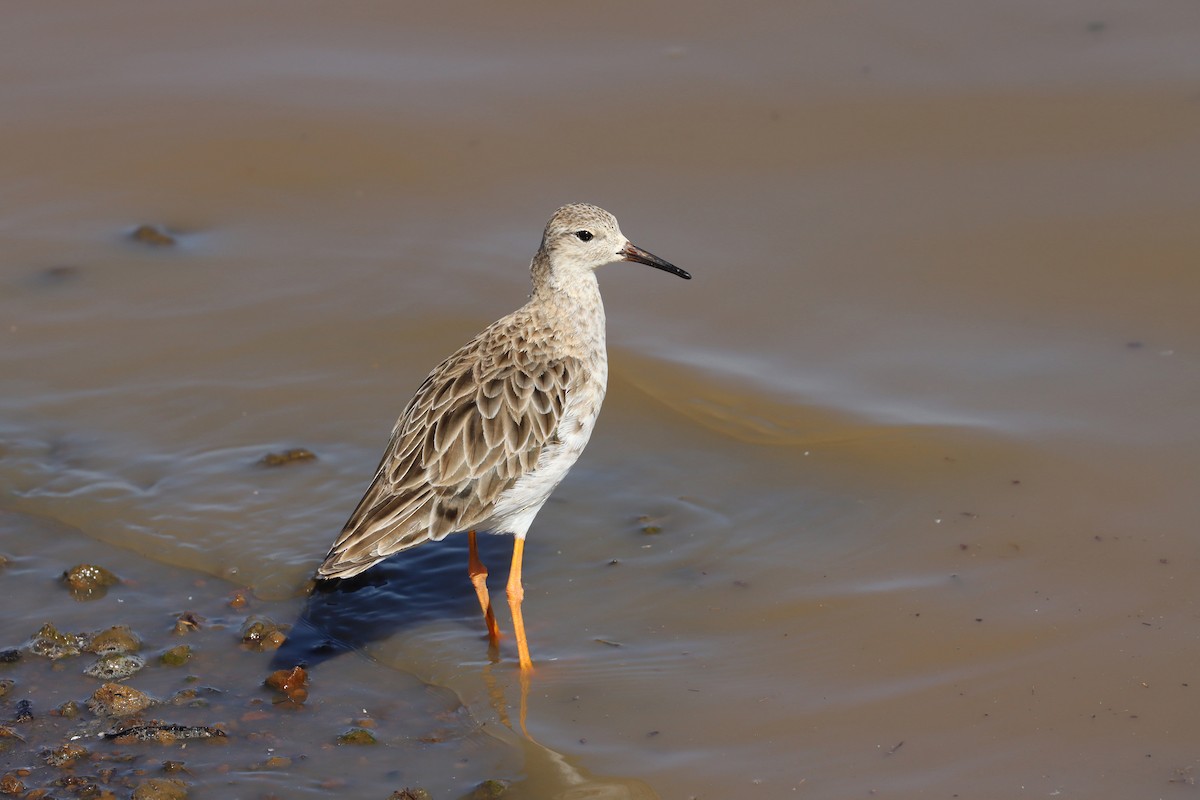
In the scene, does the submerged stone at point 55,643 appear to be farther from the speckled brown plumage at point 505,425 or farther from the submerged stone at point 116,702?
the speckled brown plumage at point 505,425

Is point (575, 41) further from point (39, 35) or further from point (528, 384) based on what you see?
point (528, 384)

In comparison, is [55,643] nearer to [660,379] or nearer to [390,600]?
[390,600]

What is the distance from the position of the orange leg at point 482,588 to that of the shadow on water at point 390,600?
0.71 feet

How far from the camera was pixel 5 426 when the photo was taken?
9727mm

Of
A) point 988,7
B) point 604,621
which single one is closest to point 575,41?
point 988,7

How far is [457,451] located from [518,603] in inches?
35.9

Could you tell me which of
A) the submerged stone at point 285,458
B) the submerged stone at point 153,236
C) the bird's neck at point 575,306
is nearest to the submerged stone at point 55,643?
the submerged stone at point 285,458

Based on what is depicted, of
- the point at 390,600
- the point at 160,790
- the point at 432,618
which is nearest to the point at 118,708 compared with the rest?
the point at 160,790

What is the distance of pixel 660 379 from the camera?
1020 centimetres

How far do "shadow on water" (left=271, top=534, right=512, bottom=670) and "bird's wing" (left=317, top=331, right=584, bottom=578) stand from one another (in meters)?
0.69

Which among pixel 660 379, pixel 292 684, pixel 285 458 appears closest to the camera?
pixel 292 684

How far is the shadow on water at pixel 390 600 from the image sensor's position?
8094 mm

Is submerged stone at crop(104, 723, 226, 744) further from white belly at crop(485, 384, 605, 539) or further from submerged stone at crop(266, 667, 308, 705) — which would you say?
white belly at crop(485, 384, 605, 539)

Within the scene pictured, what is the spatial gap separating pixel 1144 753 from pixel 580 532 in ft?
11.4
